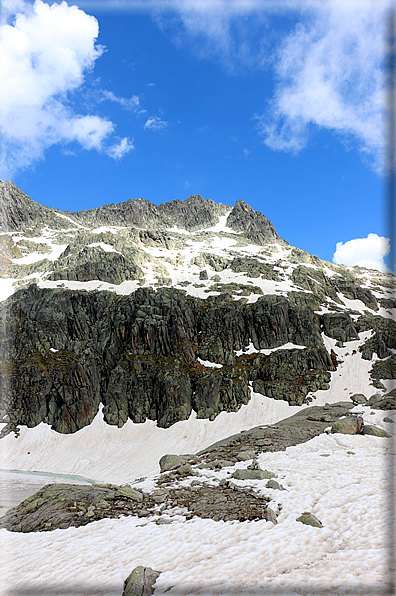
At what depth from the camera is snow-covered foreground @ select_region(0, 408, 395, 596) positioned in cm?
689

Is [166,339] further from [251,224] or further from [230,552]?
[251,224]

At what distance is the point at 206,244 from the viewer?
13788 cm

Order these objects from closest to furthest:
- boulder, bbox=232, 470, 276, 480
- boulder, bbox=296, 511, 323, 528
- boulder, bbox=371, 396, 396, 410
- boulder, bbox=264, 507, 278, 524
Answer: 1. boulder, bbox=296, 511, 323, 528
2. boulder, bbox=264, 507, 278, 524
3. boulder, bbox=232, 470, 276, 480
4. boulder, bbox=371, 396, 396, 410

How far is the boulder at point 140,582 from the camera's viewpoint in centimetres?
699

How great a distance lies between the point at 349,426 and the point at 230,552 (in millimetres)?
20871

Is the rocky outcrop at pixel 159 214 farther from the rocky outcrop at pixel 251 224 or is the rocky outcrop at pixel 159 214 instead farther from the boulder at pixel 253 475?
the boulder at pixel 253 475

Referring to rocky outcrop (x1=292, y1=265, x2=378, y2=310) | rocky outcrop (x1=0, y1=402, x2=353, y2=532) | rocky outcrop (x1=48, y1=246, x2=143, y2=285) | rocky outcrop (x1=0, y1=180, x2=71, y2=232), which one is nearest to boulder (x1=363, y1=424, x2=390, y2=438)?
rocky outcrop (x1=0, y1=402, x2=353, y2=532)

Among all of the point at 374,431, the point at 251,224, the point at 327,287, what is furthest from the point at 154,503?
the point at 251,224

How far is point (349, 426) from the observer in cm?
2481

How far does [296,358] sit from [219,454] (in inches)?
1462

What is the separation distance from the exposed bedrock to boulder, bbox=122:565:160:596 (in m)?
43.6

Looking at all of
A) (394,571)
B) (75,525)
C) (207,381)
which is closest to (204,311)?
(207,381)

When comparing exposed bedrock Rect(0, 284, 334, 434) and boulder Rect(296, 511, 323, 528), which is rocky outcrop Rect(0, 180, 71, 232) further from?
boulder Rect(296, 511, 323, 528)

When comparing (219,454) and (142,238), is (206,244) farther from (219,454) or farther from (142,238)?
(219,454)
